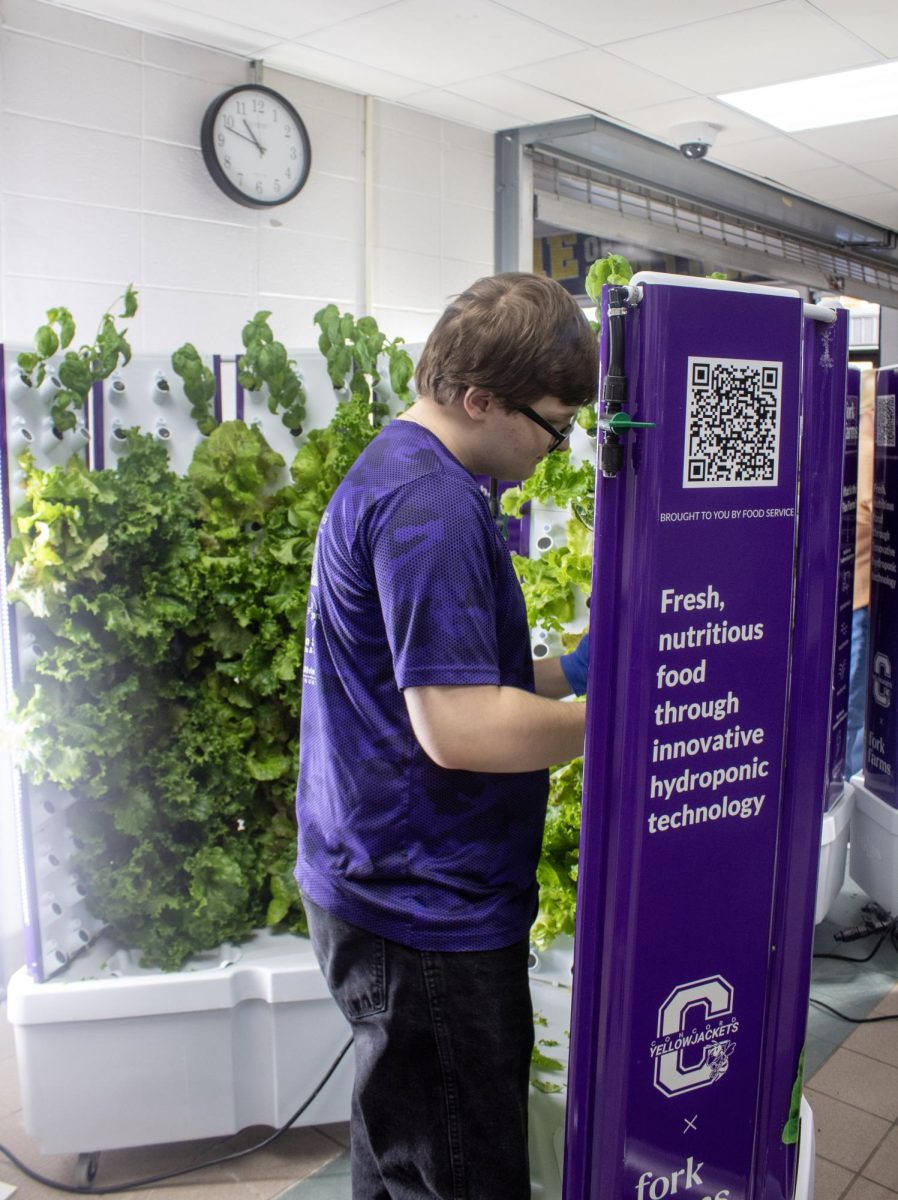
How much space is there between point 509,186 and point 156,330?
6.09ft

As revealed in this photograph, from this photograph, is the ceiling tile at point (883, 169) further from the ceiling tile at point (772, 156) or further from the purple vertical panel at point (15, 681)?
the purple vertical panel at point (15, 681)

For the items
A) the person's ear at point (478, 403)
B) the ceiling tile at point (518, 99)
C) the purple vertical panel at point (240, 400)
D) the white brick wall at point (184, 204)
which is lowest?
the person's ear at point (478, 403)

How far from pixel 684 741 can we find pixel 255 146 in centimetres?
311

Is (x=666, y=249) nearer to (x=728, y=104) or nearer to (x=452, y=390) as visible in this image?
(x=728, y=104)

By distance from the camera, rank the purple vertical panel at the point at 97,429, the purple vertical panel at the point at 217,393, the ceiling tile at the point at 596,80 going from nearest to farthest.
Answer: the purple vertical panel at the point at 97,429 < the purple vertical panel at the point at 217,393 < the ceiling tile at the point at 596,80

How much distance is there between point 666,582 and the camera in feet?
4.18

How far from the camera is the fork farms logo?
4.54 feet

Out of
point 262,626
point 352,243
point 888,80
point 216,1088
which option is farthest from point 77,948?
point 888,80

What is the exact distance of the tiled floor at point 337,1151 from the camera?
2.25m

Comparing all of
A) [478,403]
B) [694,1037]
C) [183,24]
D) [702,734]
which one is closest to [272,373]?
[478,403]

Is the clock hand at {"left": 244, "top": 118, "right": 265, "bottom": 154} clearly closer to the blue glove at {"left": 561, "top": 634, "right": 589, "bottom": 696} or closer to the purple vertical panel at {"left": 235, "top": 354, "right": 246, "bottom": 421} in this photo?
the purple vertical panel at {"left": 235, "top": 354, "right": 246, "bottom": 421}

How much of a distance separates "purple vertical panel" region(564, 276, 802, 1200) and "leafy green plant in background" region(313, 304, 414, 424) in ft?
3.77

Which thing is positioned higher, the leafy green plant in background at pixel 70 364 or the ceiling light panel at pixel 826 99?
the ceiling light panel at pixel 826 99

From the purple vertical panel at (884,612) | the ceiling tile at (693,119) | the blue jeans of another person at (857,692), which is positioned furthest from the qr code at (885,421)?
the ceiling tile at (693,119)
